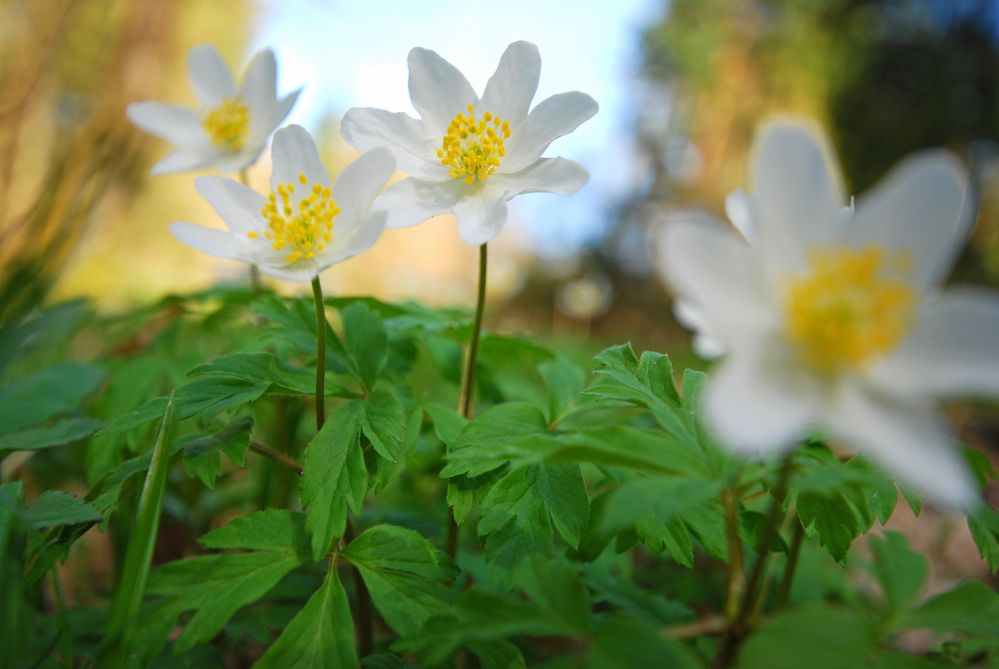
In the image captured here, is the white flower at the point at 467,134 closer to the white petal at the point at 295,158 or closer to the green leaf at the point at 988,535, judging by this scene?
the white petal at the point at 295,158

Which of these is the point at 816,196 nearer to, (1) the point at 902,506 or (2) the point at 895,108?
(1) the point at 902,506

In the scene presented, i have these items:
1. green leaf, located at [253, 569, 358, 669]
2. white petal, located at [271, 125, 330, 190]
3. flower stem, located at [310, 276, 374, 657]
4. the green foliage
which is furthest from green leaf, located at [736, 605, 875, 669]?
white petal, located at [271, 125, 330, 190]

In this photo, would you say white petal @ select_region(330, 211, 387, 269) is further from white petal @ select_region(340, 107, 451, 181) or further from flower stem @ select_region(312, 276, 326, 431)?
white petal @ select_region(340, 107, 451, 181)

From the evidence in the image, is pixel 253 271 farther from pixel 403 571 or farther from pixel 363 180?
pixel 403 571

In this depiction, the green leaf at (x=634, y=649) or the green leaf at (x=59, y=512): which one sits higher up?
the green leaf at (x=634, y=649)

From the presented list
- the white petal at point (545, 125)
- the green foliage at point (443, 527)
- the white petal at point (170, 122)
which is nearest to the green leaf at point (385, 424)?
the green foliage at point (443, 527)

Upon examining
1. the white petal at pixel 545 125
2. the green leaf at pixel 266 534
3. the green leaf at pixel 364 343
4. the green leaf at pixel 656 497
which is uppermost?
the white petal at pixel 545 125
